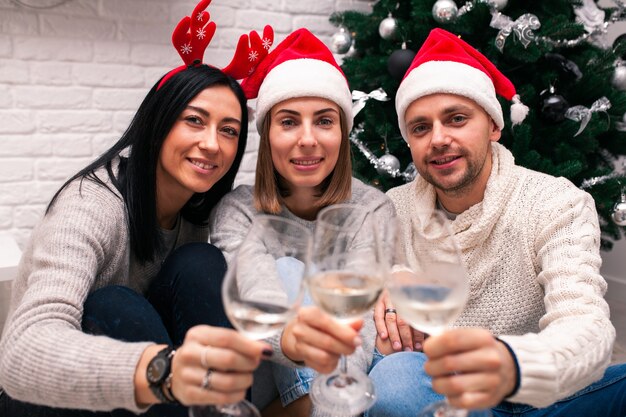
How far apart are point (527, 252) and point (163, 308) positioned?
83 centimetres

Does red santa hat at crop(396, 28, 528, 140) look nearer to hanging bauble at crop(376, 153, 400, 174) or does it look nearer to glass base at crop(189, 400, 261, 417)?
hanging bauble at crop(376, 153, 400, 174)

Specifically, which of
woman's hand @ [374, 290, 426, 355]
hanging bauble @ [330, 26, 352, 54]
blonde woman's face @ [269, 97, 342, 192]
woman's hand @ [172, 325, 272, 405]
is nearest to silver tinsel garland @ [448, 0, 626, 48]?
hanging bauble @ [330, 26, 352, 54]

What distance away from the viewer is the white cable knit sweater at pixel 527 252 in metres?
1.05

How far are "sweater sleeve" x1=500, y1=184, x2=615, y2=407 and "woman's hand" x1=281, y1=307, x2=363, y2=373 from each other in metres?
0.21

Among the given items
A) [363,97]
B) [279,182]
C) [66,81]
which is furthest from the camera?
[66,81]

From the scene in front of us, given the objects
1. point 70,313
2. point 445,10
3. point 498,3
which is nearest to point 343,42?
point 445,10

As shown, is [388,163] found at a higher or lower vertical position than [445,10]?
lower

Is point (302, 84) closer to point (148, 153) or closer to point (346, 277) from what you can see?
point (148, 153)

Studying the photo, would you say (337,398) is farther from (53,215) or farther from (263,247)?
(53,215)

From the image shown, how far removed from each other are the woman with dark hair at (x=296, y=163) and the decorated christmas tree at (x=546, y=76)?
0.41 metres

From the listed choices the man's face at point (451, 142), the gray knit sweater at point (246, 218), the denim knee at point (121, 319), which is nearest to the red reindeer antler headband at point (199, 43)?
the gray knit sweater at point (246, 218)

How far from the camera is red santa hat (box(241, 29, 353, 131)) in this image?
141cm

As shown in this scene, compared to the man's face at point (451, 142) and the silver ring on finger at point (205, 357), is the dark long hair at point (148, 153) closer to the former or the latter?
the man's face at point (451, 142)

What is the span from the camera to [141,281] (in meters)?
1.37
